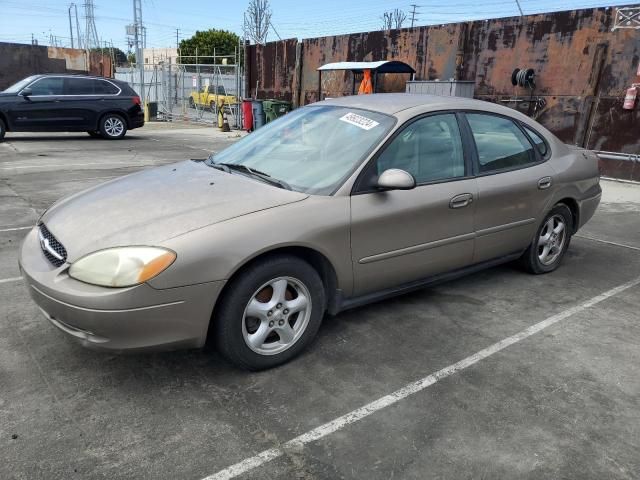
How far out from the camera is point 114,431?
2441 mm

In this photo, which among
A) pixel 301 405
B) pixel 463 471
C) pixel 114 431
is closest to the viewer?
pixel 463 471

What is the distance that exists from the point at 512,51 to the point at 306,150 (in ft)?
29.5

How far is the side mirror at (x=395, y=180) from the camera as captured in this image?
10.2ft

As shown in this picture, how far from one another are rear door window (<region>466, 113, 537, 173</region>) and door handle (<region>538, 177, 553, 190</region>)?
17 centimetres

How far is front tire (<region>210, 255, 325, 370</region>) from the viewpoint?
273 centimetres

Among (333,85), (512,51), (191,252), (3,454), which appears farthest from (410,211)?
(333,85)

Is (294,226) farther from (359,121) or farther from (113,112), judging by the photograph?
(113,112)

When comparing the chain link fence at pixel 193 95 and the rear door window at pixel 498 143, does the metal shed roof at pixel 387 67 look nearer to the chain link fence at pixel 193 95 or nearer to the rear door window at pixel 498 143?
the chain link fence at pixel 193 95

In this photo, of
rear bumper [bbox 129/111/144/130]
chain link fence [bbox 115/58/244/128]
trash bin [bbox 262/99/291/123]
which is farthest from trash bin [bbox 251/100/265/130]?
rear bumper [bbox 129/111/144/130]

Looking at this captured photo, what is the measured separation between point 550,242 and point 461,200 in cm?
147

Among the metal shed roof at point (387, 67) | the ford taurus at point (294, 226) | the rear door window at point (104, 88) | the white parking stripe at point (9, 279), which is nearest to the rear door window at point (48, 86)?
the rear door window at point (104, 88)

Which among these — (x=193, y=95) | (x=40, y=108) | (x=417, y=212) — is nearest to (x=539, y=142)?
(x=417, y=212)

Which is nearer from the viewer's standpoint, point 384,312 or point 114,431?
point 114,431

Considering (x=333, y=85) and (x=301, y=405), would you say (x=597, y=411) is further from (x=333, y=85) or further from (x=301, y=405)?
(x=333, y=85)
